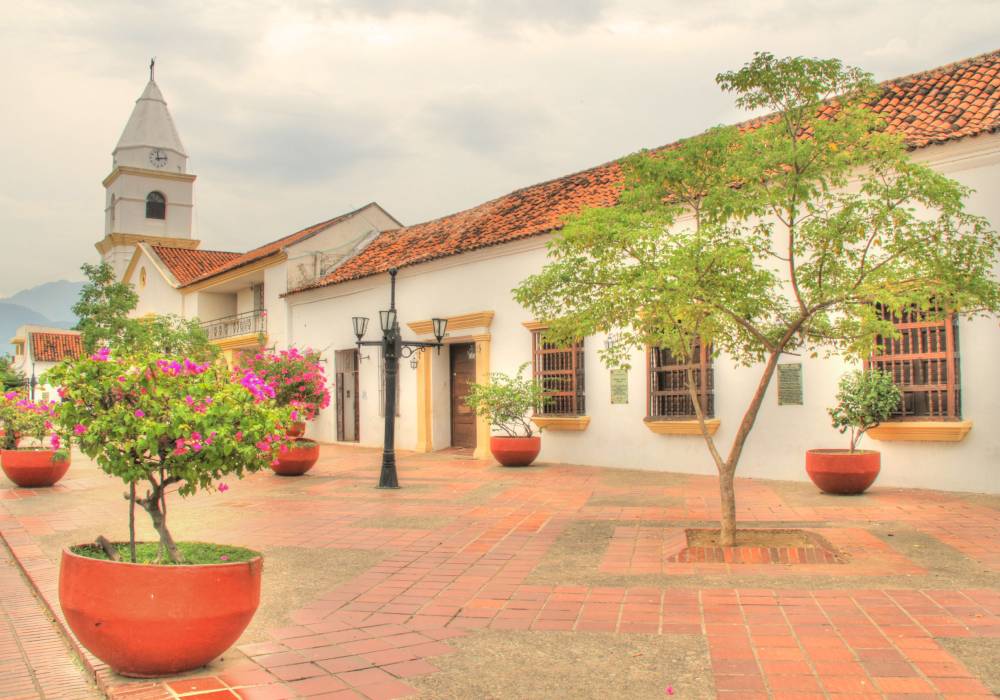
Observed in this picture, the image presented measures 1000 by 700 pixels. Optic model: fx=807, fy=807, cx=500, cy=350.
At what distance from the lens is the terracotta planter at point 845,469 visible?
895 centimetres

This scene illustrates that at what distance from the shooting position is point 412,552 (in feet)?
22.3

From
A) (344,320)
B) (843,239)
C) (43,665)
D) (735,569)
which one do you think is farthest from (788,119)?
(344,320)

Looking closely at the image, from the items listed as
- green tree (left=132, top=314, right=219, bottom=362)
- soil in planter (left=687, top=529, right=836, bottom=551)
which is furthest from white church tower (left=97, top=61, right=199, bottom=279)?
soil in planter (left=687, top=529, right=836, bottom=551)

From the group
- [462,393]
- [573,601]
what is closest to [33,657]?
[573,601]

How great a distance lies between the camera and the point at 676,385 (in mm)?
12039

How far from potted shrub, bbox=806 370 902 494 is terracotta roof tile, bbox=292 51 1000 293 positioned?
9.41 ft

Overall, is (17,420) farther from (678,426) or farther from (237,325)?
(237,325)

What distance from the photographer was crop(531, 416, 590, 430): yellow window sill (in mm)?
13281

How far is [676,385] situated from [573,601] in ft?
23.8

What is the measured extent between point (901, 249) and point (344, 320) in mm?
15048

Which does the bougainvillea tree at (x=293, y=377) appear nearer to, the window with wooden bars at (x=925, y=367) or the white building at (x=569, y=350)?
the white building at (x=569, y=350)

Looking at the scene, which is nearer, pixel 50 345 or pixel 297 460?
pixel 297 460

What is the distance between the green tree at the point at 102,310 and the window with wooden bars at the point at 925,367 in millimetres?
18578

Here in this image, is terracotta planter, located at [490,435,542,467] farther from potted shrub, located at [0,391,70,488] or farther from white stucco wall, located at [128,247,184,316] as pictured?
white stucco wall, located at [128,247,184,316]
